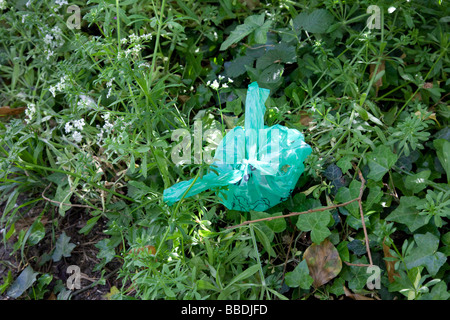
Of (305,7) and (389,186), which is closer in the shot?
(389,186)

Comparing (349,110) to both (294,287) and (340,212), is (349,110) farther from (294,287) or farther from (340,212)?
(294,287)

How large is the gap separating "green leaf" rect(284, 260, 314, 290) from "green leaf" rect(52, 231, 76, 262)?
813mm

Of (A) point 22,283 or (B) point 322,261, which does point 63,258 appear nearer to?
(A) point 22,283

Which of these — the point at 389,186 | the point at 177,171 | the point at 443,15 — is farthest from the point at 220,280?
the point at 443,15

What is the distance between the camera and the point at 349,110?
5.35ft

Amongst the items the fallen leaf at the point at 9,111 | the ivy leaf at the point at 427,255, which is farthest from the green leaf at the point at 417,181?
the fallen leaf at the point at 9,111

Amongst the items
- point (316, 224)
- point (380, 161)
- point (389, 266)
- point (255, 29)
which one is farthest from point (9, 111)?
point (389, 266)

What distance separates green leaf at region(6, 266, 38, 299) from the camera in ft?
5.46

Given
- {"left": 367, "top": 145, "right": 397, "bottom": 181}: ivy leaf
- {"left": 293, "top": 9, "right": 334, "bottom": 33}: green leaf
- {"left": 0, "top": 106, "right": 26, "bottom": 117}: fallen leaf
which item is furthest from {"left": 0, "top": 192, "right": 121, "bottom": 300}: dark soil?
{"left": 293, "top": 9, "right": 334, "bottom": 33}: green leaf

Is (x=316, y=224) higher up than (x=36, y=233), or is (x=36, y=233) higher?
(x=316, y=224)

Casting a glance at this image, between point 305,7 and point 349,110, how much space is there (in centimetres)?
48

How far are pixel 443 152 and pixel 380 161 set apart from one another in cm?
20

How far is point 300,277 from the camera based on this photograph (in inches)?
55.1

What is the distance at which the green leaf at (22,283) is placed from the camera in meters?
1.66
